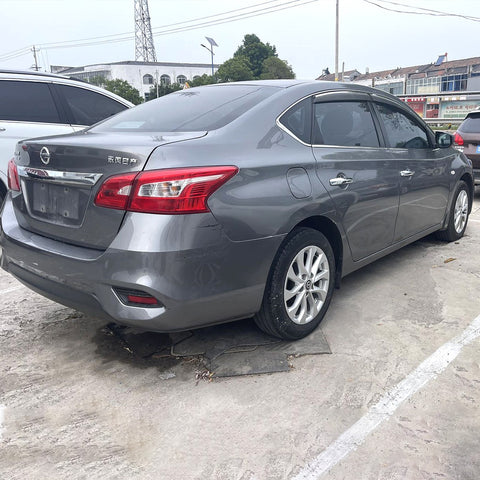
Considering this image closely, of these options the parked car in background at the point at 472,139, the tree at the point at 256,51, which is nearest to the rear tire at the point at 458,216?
the parked car in background at the point at 472,139

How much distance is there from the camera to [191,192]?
223 centimetres

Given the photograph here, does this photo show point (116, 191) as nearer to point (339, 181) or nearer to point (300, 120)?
point (300, 120)

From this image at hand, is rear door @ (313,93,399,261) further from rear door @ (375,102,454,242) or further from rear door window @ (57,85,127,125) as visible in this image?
rear door window @ (57,85,127,125)

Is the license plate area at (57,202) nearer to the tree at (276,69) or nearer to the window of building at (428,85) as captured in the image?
the window of building at (428,85)

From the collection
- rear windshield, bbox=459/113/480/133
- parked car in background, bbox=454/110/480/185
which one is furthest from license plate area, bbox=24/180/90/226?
rear windshield, bbox=459/113/480/133

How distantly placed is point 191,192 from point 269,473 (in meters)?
1.25

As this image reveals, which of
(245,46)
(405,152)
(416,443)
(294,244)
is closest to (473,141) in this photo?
(405,152)

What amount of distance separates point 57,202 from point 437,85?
6919cm

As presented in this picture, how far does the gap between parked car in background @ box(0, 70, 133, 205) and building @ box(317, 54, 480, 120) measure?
46.2ft

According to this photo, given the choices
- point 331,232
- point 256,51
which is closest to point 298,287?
point 331,232

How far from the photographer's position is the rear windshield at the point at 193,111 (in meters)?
2.74

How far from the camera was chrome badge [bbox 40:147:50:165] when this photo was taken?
2.55 meters

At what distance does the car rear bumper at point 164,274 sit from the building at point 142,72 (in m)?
85.6

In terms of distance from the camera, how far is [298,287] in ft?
9.44
